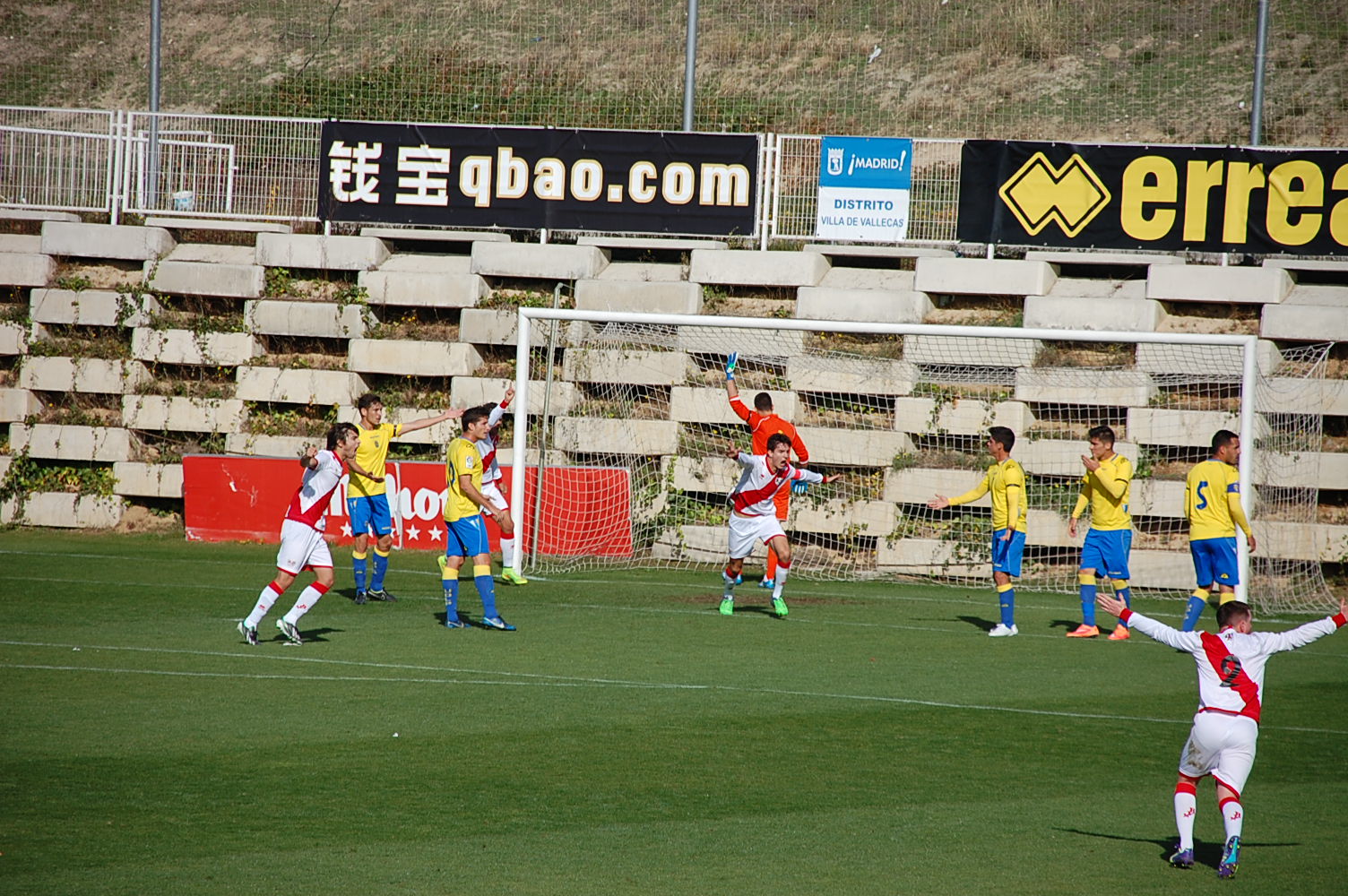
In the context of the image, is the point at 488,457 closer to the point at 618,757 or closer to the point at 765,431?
the point at 765,431

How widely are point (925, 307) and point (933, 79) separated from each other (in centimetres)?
1102

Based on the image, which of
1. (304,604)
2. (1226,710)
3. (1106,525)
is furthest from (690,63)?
(1226,710)

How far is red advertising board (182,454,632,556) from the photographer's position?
54.9 feet

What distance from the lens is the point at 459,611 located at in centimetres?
1269

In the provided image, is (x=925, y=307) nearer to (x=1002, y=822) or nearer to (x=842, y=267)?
(x=842, y=267)

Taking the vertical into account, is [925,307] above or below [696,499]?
above

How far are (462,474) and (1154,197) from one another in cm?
1060

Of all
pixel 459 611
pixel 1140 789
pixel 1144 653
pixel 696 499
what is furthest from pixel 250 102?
pixel 1140 789

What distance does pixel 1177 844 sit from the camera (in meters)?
6.21

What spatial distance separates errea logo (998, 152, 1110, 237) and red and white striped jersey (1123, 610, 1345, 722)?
12142 millimetres

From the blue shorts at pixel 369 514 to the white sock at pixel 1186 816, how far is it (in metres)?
9.26

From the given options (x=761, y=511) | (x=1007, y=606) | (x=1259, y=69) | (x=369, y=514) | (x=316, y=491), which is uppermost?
(x=1259, y=69)

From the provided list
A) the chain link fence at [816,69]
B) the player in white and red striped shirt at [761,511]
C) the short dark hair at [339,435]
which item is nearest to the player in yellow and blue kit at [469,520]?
the short dark hair at [339,435]

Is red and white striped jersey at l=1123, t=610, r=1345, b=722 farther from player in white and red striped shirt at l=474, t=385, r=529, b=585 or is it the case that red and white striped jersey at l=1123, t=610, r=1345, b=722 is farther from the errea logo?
the errea logo
